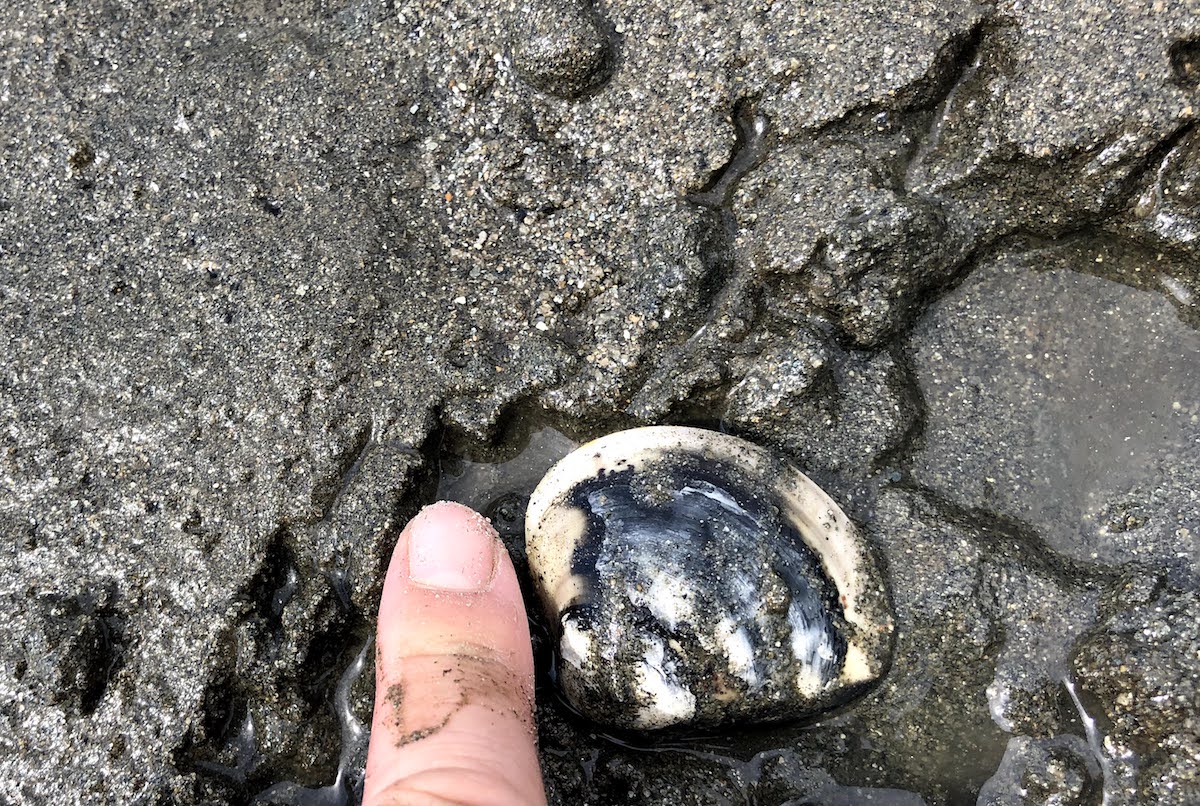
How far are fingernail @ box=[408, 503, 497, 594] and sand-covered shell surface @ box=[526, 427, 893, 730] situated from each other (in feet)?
0.49

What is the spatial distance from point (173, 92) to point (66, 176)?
1.19ft

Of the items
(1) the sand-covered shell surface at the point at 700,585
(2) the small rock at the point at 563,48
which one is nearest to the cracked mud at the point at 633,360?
(2) the small rock at the point at 563,48

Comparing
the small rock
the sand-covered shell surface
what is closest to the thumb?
the sand-covered shell surface

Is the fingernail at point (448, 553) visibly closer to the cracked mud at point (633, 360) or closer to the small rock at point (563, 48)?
the cracked mud at point (633, 360)

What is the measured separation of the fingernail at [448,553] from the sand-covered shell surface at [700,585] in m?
0.15

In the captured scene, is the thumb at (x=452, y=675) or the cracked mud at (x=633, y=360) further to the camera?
the cracked mud at (x=633, y=360)

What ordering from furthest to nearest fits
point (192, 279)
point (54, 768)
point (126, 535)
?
point (192, 279)
point (126, 535)
point (54, 768)

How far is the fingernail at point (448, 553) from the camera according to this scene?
5.81ft

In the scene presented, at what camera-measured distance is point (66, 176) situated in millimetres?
2168

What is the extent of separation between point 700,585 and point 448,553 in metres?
0.56

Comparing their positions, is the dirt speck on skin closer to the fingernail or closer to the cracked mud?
the fingernail

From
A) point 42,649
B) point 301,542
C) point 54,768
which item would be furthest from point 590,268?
point 54,768

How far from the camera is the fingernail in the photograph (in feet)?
5.81

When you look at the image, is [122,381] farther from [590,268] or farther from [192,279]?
[590,268]
